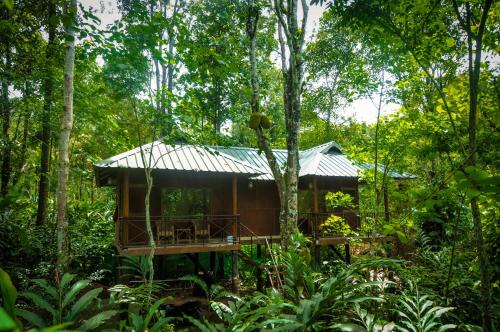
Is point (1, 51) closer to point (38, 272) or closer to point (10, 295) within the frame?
point (38, 272)

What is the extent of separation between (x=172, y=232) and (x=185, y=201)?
9.26ft

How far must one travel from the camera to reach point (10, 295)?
1.54 metres

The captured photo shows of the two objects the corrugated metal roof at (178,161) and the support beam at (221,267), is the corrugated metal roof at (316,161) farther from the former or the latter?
the support beam at (221,267)

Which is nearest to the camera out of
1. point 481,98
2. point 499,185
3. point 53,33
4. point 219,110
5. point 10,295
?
point 499,185

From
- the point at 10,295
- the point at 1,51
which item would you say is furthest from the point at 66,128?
the point at 10,295

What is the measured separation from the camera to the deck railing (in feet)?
34.3

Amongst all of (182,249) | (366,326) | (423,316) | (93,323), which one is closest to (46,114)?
(182,249)

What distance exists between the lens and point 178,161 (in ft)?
38.9

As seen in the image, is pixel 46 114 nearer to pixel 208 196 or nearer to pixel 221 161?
pixel 221 161

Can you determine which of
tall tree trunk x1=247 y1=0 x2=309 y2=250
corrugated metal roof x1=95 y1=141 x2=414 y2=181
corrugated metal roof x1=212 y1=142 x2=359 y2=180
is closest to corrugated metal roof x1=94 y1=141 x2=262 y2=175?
corrugated metal roof x1=95 y1=141 x2=414 y2=181

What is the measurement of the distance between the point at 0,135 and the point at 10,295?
1098cm

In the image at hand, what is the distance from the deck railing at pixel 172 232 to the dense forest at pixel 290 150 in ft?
3.32

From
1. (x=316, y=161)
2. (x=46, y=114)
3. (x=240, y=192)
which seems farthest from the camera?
(x=316, y=161)

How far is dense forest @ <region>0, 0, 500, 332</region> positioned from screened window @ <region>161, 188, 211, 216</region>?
269 cm
